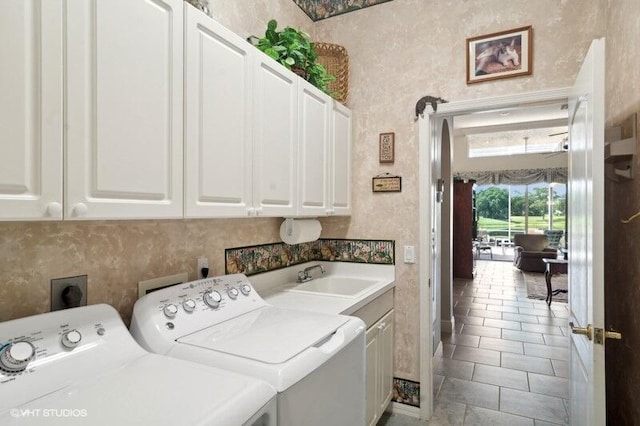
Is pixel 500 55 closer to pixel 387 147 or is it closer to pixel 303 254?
pixel 387 147

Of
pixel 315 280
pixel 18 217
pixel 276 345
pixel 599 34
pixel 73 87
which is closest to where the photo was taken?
pixel 18 217

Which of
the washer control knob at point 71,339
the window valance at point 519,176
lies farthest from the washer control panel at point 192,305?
the window valance at point 519,176

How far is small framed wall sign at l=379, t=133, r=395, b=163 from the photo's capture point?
2.54 m

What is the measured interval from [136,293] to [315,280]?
1.34 m

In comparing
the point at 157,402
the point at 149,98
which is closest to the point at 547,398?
the point at 157,402

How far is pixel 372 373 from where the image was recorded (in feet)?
6.85

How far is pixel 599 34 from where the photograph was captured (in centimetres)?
199

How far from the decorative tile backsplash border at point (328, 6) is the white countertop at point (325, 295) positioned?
1.92 meters

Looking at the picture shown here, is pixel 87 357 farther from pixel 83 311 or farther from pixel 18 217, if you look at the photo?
pixel 18 217

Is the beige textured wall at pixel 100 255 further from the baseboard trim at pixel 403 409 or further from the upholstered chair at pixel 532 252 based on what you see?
the upholstered chair at pixel 532 252

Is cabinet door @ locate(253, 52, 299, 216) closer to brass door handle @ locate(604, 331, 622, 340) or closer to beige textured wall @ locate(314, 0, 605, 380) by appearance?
beige textured wall @ locate(314, 0, 605, 380)

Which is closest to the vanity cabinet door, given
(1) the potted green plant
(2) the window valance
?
(1) the potted green plant

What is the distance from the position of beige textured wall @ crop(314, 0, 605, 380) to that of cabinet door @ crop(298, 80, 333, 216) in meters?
0.48

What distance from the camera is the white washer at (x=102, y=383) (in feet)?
2.60
